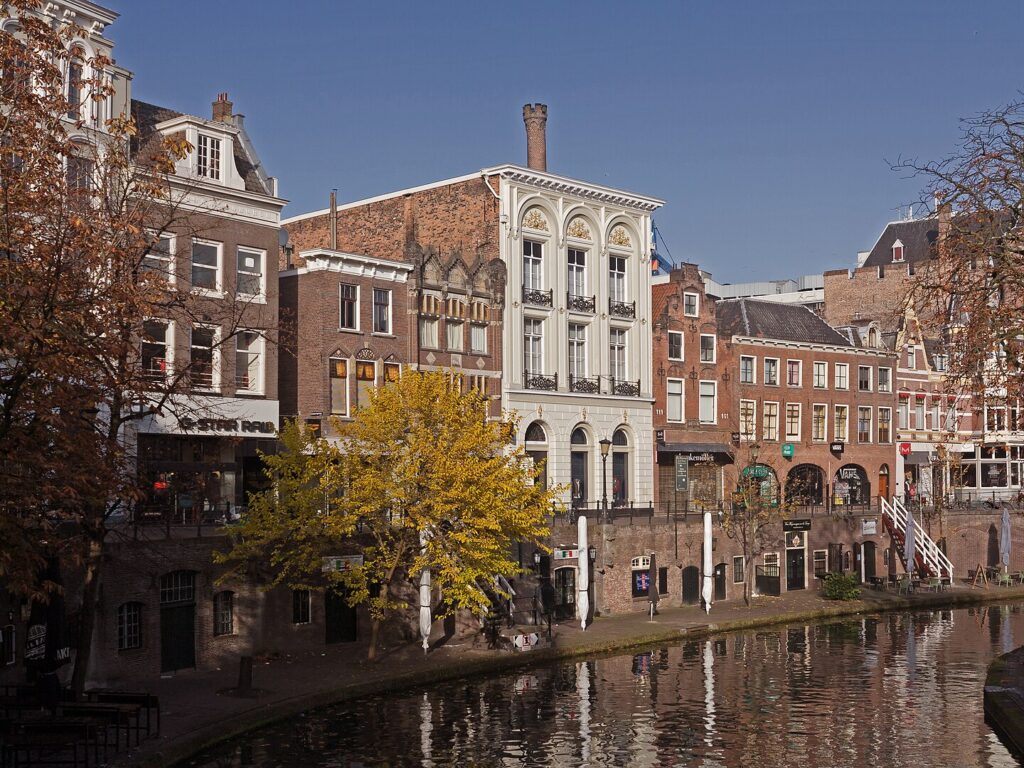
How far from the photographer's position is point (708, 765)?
26594mm

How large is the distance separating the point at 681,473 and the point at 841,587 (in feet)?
35.1

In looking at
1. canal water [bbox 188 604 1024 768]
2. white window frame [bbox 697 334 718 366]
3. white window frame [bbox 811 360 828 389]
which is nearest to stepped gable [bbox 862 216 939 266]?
white window frame [bbox 811 360 828 389]

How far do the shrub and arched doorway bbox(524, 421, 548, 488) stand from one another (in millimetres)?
13469

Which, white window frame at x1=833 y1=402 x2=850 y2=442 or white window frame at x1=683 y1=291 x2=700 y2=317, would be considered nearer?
white window frame at x1=683 y1=291 x2=700 y2=317

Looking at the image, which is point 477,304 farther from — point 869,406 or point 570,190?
point 869,406

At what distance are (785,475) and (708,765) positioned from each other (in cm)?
4349

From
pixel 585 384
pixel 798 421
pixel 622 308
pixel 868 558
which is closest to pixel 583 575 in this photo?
pixel 585 384

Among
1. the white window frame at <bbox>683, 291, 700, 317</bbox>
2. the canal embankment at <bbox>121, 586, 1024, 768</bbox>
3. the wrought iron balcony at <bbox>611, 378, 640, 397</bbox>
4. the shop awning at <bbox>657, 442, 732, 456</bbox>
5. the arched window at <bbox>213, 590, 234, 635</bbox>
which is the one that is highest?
the white window frame at <bbox>683, 291, 700, 317</bbox>

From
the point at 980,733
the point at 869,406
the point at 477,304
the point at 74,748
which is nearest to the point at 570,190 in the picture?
the point at 477,304

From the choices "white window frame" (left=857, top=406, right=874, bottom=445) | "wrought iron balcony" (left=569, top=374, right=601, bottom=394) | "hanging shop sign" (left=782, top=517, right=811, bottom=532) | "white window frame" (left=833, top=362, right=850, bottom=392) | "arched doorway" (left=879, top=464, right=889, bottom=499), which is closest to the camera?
"wrought iron balcony" (left=569, top=374, right=601, bottom=394)

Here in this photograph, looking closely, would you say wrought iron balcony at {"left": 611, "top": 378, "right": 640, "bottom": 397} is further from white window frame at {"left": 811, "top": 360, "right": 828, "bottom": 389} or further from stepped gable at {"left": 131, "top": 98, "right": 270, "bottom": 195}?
stepped gable at {"left": 131, "top": 98, "right": 270, "bottom": 195}

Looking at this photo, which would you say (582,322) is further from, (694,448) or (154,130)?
(154,130)

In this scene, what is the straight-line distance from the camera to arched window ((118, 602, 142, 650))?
33.7 metres

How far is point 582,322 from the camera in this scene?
58.7 metres
